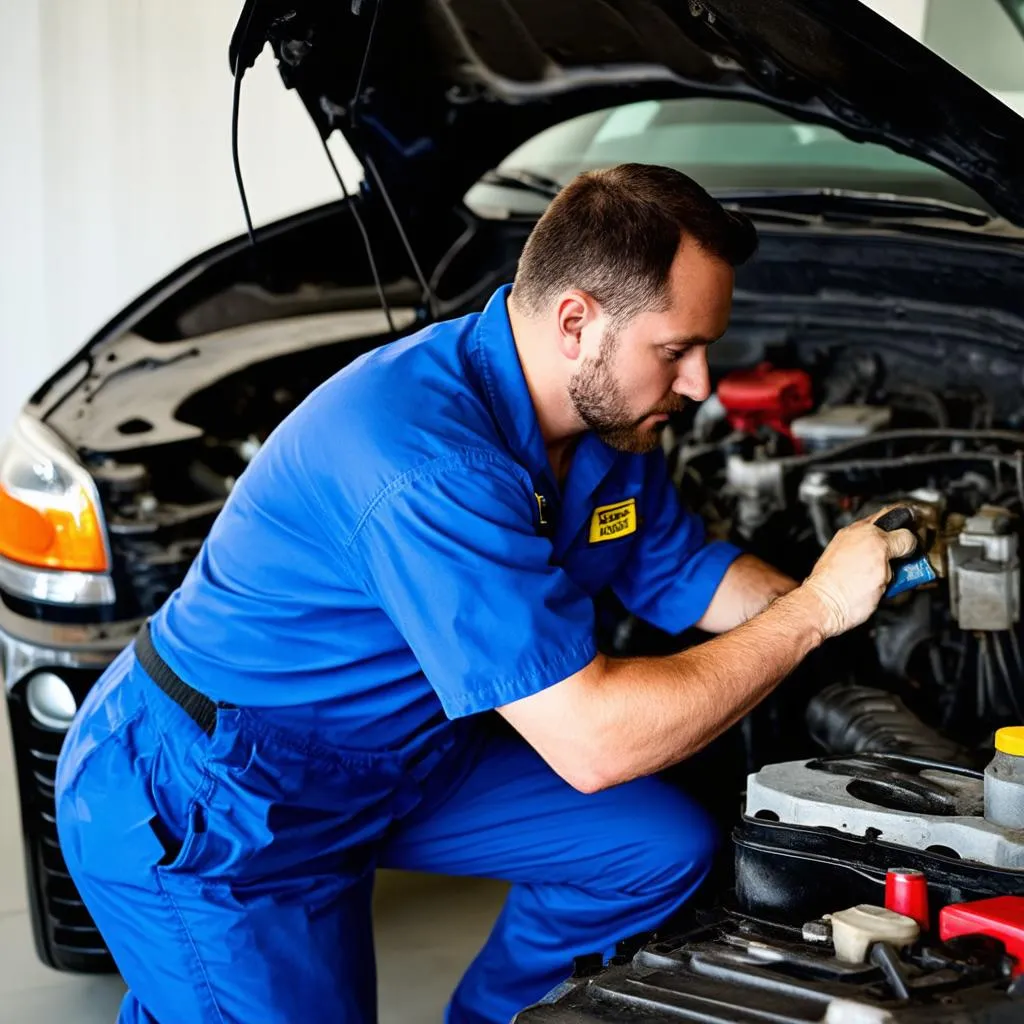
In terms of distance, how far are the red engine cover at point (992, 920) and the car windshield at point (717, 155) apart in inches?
50.3

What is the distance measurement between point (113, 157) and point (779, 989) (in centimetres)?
467

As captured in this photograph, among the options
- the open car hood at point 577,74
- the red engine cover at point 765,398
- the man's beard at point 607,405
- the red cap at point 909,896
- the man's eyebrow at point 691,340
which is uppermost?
the open car hood at point 577,74

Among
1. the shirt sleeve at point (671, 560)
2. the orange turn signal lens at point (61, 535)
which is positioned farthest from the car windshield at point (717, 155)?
the orange turn signal lens at point (61, 535)

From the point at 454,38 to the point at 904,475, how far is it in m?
0.92

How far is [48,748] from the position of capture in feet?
6.16

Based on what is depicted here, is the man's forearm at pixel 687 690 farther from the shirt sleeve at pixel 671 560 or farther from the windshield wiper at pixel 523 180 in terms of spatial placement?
the windshield wiper at pixel 523 180

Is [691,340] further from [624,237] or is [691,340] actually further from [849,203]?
[849,203]

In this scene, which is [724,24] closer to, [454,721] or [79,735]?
[454,721]

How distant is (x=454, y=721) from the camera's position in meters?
1.66

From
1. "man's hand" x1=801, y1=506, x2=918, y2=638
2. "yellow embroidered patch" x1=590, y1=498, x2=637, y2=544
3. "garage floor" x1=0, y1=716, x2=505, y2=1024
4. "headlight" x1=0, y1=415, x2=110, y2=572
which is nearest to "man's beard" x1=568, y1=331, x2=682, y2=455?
"yellow embroidered patch" x1=590, y1=498, x2=637, y2=544

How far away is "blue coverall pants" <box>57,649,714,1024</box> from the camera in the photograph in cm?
152

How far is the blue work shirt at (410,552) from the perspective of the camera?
1.33 meters

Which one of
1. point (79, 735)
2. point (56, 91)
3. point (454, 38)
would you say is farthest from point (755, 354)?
point (56, 91)

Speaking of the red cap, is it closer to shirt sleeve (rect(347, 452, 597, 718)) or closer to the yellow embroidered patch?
shirt sleeve (rect(347, 452, 597, 718))
